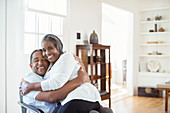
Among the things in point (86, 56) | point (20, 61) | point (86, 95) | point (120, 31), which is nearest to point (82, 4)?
point (86, 56)

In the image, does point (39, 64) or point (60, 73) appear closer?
point (60, 73)

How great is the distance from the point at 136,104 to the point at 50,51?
Result: 402cm

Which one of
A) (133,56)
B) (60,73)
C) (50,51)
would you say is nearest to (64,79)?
(60,73)

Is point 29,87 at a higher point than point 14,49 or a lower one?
lower

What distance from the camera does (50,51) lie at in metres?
2.06

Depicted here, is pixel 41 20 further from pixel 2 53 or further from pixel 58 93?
pixel 58 93

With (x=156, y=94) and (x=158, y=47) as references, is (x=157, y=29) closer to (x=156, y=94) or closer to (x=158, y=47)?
(x=158, y=47)

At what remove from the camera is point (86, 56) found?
4496 mm

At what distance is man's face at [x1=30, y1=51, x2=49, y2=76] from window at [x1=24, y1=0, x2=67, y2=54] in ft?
5.02

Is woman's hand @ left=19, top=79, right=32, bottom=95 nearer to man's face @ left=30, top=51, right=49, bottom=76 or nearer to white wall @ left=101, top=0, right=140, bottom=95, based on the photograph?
man's face @ left=30, top=51, right=49, bottom=76

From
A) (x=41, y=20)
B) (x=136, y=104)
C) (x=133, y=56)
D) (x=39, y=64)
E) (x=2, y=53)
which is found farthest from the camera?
(x=133, y=56)

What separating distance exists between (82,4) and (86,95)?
10.2 feet

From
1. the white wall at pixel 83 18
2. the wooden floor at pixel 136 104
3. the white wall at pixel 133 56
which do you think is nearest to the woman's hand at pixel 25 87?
the white wall at pixel 83 18

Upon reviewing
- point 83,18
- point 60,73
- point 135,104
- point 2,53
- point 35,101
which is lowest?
point 135,104
